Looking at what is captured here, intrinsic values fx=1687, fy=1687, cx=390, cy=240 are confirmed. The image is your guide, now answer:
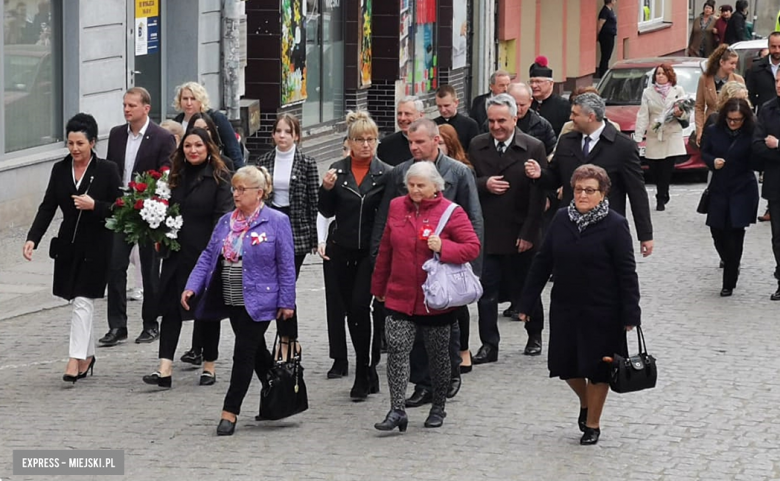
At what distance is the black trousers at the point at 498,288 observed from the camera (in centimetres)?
1125

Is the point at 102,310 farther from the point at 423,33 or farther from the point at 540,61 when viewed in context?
the point at 423,33

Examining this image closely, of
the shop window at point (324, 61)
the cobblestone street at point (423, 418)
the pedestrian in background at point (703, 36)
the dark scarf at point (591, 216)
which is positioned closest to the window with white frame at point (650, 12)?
the pedestrian in background at point (703, 36)

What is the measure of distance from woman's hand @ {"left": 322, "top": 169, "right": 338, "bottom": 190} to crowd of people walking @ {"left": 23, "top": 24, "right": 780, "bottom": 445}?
0.5 inches

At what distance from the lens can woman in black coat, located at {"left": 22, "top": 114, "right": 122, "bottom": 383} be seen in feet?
34.7

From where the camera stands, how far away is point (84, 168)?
35.4 feet

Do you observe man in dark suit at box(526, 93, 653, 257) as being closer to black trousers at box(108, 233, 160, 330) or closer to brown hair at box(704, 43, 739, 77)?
black trousers at box(108, 233, 160, 330)

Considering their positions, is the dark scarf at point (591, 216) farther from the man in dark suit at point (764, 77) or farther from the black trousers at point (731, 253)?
the man in dark suit at point (764, 77)

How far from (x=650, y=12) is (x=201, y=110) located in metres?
32.0

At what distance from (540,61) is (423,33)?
11647mm

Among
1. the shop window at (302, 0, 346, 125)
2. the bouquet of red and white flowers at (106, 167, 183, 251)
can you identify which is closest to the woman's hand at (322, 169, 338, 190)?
the bouquet of red and white flowers at (106, 167, 183, 251)

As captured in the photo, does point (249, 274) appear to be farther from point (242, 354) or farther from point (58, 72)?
point (58, 72)

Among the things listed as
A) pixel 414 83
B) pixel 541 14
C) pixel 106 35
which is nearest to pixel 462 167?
pixel 106 35

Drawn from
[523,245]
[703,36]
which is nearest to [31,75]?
[523,245]

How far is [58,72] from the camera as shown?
1764cm
